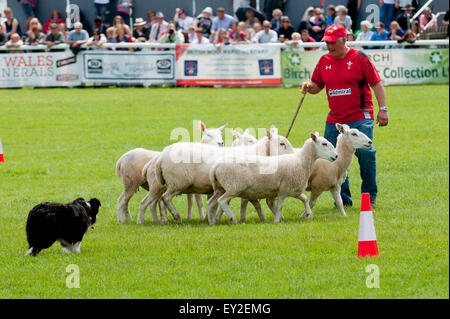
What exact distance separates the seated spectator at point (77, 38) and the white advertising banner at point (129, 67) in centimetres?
34

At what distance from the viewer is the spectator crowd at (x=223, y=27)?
26938mm

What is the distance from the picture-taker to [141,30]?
3048 centimetres

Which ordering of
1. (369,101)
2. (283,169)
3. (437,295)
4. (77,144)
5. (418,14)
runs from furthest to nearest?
(418,14)
(77,144)
(369,101)
(283,169)
(437,295)

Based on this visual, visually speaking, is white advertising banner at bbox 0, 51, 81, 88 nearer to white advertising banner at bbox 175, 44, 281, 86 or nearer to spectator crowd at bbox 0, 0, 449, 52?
spectator crowd at bbox 0, 0, 449, 52

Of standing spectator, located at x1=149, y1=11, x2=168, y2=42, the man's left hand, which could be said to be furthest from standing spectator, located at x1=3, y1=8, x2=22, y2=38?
the man's left hand

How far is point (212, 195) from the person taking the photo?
10.3 meters

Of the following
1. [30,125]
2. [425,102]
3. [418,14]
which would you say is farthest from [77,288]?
[418,14]

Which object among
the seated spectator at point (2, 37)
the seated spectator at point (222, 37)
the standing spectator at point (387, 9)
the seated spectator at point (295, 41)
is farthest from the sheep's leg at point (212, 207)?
the seated spectator at point (2, 37)

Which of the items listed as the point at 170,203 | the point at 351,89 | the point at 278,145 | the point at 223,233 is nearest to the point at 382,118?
the point at 351,89

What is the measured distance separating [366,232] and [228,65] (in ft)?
64.9

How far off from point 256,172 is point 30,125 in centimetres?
1149

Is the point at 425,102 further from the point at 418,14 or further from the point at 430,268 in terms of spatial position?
the point at 430,268

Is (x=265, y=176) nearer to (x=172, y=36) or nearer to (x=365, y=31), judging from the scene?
(x=365, y=31)

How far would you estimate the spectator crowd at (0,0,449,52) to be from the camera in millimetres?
26938
